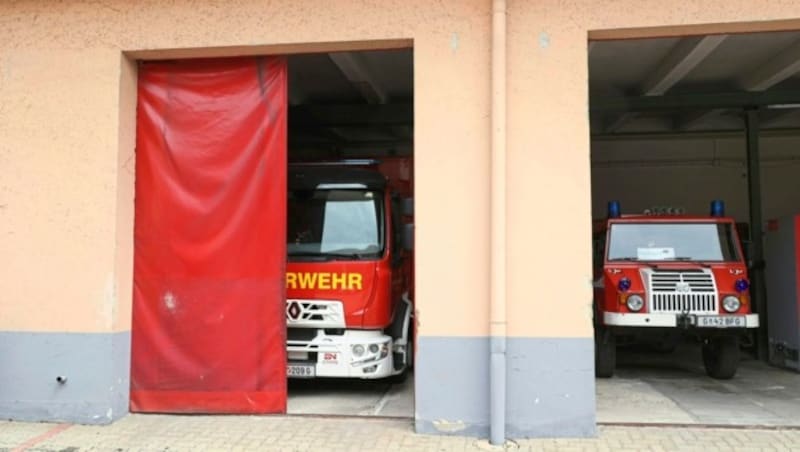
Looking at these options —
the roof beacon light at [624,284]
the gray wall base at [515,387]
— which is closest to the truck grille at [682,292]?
the roof beacon light at [624,284]

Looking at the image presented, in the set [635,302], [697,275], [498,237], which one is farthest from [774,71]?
[498,237]

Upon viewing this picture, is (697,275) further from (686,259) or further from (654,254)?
(654,254)

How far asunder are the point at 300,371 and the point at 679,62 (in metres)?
6.77

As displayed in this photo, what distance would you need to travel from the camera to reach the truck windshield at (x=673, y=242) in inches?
372

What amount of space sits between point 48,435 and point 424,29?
202 inches

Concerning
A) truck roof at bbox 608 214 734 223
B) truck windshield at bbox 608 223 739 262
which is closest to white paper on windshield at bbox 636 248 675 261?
truck windshield at bbox 608 223 739 262

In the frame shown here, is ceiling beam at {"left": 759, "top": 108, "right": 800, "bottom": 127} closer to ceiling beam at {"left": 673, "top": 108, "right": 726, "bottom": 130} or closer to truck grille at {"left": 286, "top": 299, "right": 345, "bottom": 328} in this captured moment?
ceiling beam at {"left": 673, "top": 108, "right": 726, "bottom": 130}

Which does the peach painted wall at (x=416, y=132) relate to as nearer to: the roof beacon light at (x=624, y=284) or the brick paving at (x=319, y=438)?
the brick paving at (x=319, y=438)

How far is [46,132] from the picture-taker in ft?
21.8

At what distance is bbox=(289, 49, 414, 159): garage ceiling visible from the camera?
973 centimetres

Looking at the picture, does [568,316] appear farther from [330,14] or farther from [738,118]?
[738,118]

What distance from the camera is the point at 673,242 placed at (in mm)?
9555

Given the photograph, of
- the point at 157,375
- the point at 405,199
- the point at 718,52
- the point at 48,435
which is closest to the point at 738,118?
the point at 718,52

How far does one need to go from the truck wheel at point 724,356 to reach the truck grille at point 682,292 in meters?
0.71
